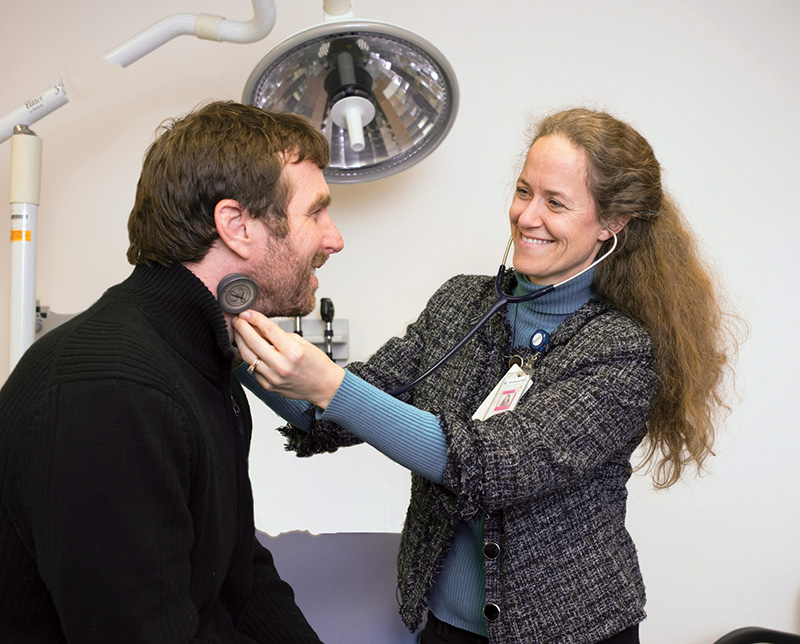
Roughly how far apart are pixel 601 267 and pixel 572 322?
13 centimetres

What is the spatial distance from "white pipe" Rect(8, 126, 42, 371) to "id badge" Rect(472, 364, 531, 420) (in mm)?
942

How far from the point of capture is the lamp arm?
60.3 inches

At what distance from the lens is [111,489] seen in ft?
2.58

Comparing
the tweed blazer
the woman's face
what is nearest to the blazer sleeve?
the tweed blazer

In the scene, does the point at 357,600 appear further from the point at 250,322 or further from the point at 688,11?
the point at 688,11

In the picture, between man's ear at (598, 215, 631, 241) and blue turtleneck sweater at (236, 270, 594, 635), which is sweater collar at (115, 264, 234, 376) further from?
man's ear at (598, 215, 631, 241)

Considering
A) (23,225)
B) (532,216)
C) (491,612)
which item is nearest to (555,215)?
(532,216)

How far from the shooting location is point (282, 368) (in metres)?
1.00

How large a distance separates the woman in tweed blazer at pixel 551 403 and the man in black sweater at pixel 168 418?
11 centimetres

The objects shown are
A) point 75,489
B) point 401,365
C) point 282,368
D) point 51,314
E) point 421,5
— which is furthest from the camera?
point 421,5

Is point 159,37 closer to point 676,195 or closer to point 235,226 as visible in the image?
point 235,226

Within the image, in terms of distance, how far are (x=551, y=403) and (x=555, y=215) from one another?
0.33 m

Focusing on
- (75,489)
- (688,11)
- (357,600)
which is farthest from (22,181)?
(688,11)

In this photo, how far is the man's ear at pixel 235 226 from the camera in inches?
41.6
